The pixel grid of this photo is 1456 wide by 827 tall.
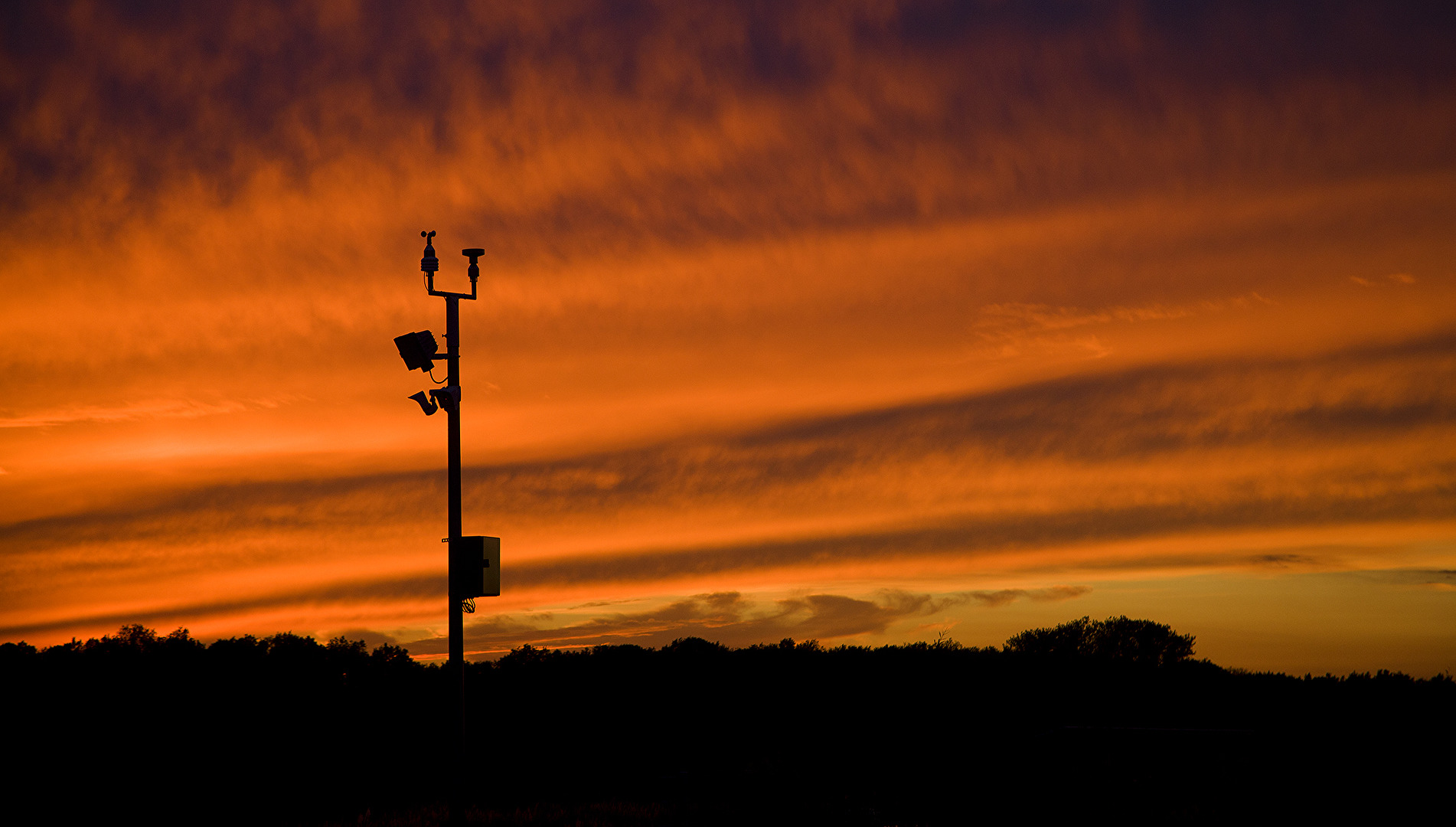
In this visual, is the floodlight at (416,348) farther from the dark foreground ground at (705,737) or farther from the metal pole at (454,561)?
the dark foreground ground at (705,737)

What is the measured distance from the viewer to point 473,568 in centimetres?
1869

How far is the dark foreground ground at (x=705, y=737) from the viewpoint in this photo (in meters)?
19.9

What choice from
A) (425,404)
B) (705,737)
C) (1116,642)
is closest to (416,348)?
(425,404)

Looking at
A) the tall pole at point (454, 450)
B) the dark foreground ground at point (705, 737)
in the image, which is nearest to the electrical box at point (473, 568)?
the tall pole at point (454, 450)

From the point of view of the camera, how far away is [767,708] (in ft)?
166

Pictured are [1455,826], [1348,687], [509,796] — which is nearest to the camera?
[1455,826]

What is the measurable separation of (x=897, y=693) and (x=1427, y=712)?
19.8m

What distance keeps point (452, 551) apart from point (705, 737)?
98.0 ft

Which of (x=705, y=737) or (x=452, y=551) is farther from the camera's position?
(x=705, y=737)

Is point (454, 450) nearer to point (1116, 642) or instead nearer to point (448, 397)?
point (448, 397)

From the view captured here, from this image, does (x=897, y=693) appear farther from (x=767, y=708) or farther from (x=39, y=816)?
(x=39, y=816)

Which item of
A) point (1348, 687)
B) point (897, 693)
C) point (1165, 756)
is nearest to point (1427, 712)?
point (1348, 687)

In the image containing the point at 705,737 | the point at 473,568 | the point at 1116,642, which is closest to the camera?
the point at 473,568

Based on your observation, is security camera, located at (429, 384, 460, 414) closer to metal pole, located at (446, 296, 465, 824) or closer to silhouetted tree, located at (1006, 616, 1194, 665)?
metal pole, located at (446, 296, 465, 824)
